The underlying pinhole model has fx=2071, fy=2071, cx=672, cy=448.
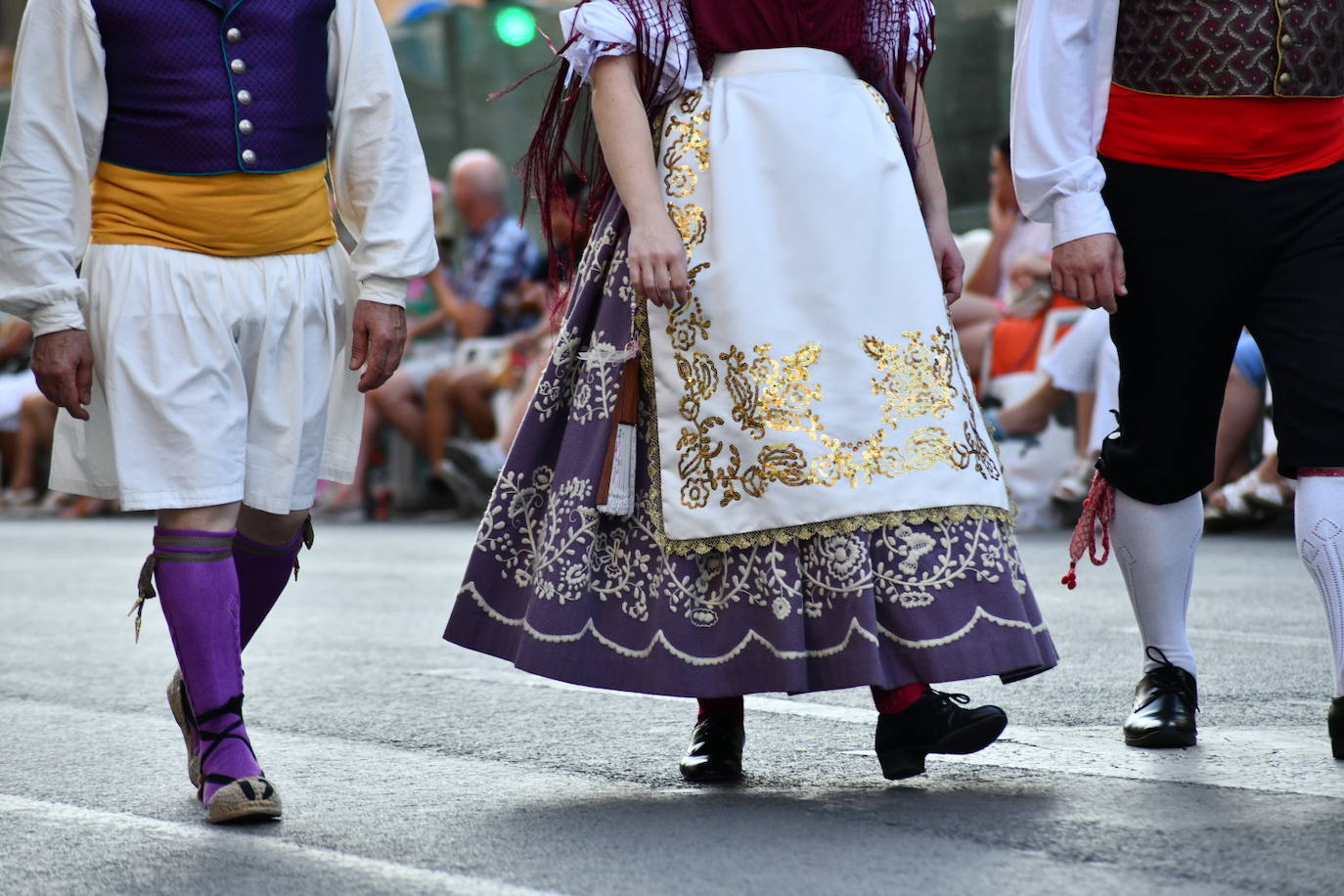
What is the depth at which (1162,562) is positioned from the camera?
382 cm

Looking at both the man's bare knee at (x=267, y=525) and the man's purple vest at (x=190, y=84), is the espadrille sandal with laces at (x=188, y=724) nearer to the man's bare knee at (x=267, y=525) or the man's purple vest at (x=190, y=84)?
the man's bare knee at (x=267, y=525)

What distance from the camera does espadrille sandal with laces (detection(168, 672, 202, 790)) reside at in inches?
133

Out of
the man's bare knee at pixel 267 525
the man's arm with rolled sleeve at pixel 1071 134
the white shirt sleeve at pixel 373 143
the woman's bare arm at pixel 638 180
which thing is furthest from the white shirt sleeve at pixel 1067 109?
the man's bare knee at pixel 267 525

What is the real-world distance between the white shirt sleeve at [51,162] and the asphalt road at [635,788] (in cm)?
82

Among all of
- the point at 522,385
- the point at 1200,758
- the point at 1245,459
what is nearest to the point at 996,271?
the point at 1245,459

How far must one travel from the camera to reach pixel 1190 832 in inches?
110

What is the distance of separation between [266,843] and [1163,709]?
1.61 meters

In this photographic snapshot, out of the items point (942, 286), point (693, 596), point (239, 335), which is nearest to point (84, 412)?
point (239, 335)

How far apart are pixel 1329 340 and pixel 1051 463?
20.2 ft

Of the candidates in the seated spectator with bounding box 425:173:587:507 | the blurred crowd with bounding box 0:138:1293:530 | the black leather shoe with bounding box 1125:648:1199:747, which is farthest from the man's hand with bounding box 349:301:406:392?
the seated spectator with bounding box 425:173:587:507

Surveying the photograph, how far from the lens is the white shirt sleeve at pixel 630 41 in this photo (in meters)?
3.38

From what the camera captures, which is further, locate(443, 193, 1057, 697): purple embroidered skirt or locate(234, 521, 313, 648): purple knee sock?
locate(234, 521, 313, 648): purple knee sock

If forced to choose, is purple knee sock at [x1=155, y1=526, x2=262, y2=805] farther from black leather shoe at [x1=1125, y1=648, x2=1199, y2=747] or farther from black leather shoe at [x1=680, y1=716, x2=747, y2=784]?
black leather shoe at [x1=1125, y1=648, x2=1199, y2=747]

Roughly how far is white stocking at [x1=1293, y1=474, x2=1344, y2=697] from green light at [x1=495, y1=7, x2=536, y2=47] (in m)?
12.3
